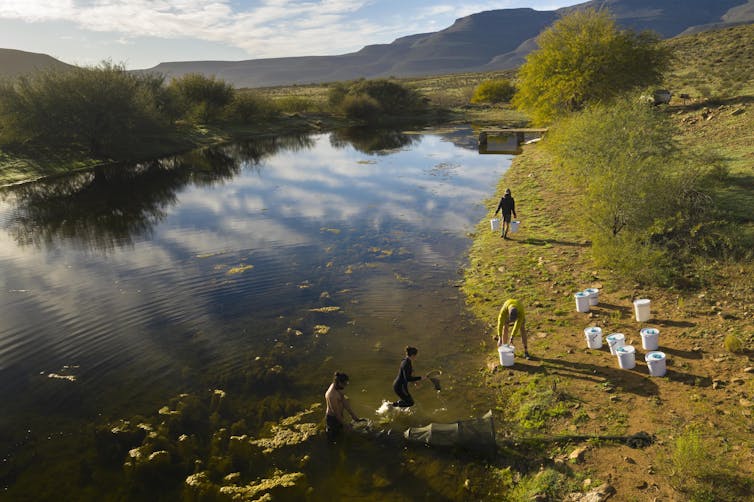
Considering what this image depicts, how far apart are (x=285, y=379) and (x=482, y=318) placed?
221 inches

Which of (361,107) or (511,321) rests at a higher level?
(361,107)

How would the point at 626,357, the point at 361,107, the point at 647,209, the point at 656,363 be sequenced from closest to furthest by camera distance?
the point at 656,363, the point at 626,357, the point at 647,209, the point at 361,107

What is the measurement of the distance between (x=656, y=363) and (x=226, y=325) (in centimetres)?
1086

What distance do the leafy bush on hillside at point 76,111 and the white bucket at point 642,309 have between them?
47914 mm

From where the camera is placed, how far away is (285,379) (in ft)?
36.1

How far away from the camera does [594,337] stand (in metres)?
10.7

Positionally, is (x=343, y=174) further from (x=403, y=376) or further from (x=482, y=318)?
(x=403, y=376)

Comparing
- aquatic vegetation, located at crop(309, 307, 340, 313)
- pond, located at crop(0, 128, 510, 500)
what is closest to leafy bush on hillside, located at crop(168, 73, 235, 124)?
pond, located at crop(0, 128, 510, 500)

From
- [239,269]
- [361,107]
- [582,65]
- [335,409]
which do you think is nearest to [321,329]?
[335,409]

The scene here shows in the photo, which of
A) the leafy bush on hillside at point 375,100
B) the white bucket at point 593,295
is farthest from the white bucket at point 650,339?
the leafy bush on hillside at point 375,100

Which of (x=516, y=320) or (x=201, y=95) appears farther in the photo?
(x=201, y=95)

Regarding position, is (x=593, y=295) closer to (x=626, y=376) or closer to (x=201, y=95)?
(x=626, y=376)

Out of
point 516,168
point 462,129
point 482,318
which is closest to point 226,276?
point 482,318

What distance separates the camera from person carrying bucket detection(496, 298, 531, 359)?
35.0 ft
